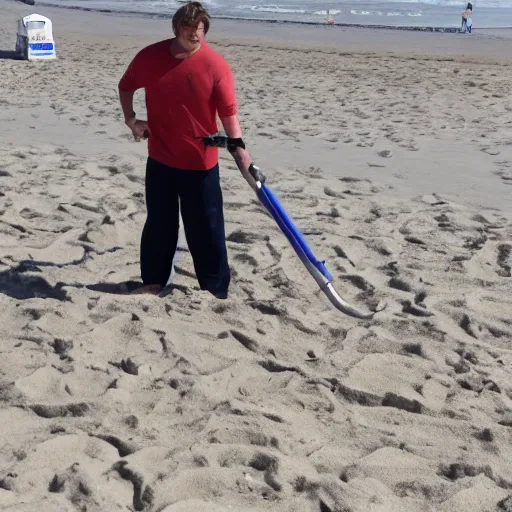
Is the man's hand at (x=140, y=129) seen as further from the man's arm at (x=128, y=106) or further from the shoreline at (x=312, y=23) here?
the shoreline at (x=312, y=23)

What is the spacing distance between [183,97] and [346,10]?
3382 cm

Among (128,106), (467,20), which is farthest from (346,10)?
(128,106)

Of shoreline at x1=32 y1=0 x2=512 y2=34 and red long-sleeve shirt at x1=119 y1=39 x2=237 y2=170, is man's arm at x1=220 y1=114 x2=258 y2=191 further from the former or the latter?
shoreline at x1=32 y1=0 x2=512 y2=34

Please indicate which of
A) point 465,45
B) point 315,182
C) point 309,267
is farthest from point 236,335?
point 465,45

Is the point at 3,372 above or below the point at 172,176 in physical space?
below

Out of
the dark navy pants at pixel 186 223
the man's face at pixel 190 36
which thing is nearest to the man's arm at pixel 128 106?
the dark navy pants at pixel 186 223

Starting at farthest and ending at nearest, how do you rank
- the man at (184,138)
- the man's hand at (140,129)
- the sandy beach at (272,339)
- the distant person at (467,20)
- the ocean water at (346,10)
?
1. the ocean water at (346,10)
2. the distant person at (467,20)
3. the man's hand at (140,129)
4. the man at (184,138)
5. the sandy beach at (272,339)

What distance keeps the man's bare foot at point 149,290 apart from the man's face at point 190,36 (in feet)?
4.37

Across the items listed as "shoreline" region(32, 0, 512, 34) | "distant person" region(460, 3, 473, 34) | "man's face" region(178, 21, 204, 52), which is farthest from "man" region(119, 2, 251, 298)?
"distant person" region(460, 3, 473, 34)

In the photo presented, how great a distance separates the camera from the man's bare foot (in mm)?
4660

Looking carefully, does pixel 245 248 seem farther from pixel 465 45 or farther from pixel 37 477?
pixel 465 45

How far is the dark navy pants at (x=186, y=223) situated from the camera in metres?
4.38

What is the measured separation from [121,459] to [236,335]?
1185 millimetres

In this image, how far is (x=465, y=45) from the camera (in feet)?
69.0
